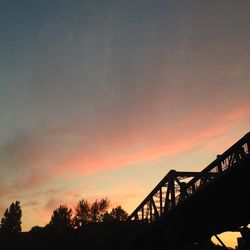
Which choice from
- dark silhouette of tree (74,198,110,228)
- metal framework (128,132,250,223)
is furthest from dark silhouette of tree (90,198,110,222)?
metal framework (128,132,250,223)

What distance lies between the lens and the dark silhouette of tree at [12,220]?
77394 millimetres

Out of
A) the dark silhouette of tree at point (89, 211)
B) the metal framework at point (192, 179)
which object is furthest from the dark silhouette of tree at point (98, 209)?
the metal framework at point (192, 179)

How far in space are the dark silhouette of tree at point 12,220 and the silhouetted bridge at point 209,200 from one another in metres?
60.1

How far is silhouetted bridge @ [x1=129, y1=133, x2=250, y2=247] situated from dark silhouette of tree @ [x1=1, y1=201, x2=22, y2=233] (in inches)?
2365

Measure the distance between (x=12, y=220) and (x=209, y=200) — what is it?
7162 cm

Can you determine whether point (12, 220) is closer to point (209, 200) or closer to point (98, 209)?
point (98, 209)

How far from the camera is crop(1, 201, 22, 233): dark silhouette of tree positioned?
254ft

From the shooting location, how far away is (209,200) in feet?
62.2

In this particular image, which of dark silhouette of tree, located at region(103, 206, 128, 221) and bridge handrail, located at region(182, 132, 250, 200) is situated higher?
dark silhouette of tree, located at region(103, 206, 128, 221)

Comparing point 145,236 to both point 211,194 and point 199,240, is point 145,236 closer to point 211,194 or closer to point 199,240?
point 199,240

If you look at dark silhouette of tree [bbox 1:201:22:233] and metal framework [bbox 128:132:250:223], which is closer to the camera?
metal framework [bbox 128:132:250:223]

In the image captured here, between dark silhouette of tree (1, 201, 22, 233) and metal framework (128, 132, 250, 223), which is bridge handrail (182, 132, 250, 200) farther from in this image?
dark silhouette of tree (1, 201, 22, 233)

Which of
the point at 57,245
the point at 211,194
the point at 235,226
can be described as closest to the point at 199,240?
the point at 235,226

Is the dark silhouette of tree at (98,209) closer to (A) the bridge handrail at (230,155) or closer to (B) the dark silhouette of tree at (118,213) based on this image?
(B) the dark silhouette of tree at (118,213)
